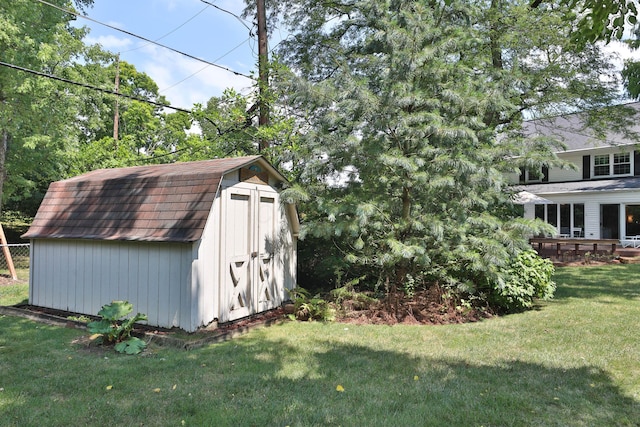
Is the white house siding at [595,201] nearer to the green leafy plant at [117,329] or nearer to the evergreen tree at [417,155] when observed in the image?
the evergreen tree at [417,155]

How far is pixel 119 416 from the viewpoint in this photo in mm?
3514

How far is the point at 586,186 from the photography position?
20375mm

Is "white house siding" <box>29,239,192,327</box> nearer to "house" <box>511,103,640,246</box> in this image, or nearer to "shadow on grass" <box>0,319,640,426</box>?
"shadow on grass" <box>0,319,640,426</box>

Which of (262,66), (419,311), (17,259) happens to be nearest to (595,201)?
(419,311)

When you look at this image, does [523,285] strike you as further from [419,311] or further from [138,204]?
[138,204]

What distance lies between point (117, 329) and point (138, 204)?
2.26 metres

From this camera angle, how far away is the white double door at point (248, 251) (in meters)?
6.64

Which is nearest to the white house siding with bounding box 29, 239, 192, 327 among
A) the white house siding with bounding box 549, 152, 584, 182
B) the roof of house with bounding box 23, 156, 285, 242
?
the roof of house with bounding box 23, 156, 285, 242

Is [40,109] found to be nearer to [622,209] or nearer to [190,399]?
[190,399]

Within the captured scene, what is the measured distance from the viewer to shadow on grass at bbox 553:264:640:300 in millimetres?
9211

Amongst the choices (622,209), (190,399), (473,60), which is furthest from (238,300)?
(622,209)

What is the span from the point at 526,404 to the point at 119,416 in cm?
362

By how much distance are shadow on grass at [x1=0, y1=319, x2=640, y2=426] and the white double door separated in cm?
144

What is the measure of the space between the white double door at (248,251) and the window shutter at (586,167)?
20289mm
